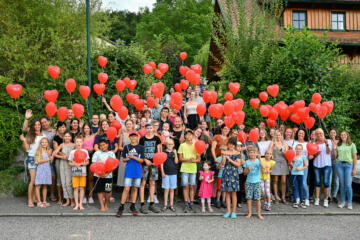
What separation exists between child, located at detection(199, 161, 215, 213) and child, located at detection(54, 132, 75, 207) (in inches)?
113

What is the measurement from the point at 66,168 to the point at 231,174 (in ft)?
12.1

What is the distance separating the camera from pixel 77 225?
5.97 meters

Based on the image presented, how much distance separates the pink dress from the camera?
277 inches

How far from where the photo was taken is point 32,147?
727 cm

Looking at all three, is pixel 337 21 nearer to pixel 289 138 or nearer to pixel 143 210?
pixel 289 138

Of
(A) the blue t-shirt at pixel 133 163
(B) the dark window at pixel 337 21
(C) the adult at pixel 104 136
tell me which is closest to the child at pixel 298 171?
(A) the blue t-shirt at pixel 133 163

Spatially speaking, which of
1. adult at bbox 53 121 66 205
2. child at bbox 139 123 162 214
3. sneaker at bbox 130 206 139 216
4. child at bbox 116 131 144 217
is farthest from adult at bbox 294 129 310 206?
adult at bbox 53 121 66 205

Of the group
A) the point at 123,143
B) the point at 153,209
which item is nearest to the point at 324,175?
the point at 153,209

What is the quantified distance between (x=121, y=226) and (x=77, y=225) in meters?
0.83

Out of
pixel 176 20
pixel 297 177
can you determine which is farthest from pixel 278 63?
pixel 176 20

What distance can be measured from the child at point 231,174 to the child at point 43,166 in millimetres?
3893

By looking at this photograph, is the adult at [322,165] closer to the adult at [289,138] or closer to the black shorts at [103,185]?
the adult at [289,138]

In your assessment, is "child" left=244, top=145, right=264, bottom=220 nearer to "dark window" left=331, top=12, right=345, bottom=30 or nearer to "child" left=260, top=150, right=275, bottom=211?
"child" left=260, top=150, right=275, bottom=211

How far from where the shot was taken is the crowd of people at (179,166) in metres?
6.83
